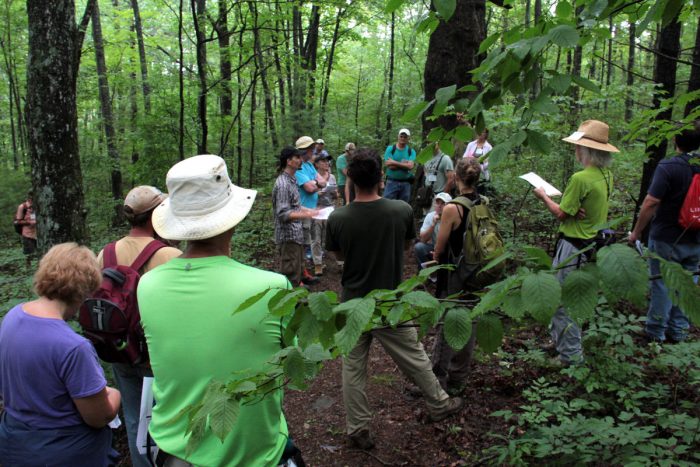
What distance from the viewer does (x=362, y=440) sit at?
3.52 meters

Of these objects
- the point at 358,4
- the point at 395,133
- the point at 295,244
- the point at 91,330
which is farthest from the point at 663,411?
the point at 358,4

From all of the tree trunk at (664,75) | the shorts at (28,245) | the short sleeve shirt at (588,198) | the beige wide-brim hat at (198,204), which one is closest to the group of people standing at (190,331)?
the beige wide-brim hat at (198,204)

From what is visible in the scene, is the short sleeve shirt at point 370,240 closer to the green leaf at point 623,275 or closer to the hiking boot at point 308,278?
the green leaf at point 623,275

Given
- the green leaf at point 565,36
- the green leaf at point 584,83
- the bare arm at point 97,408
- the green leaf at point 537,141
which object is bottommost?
the bare arm at point 97,408

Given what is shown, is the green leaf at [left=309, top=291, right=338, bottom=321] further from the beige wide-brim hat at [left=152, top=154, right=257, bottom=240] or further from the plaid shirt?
the plaid shirt

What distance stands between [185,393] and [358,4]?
52.2 ft

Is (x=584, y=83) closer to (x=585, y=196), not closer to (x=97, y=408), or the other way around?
(x=585, y=196)

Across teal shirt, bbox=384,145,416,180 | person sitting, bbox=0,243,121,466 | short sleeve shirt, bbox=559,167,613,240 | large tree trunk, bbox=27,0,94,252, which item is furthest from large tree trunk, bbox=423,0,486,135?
person sitting, bbox=0,243,121,466

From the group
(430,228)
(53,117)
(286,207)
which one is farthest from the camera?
(286,207)

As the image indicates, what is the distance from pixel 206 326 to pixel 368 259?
1.89 meters

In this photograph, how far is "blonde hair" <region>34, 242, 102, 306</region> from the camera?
2.18 metres

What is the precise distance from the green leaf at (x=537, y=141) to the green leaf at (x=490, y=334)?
2.44 ft

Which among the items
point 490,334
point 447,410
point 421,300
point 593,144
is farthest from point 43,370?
point 593,144

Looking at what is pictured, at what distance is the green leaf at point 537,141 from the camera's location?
1755 millimetres
